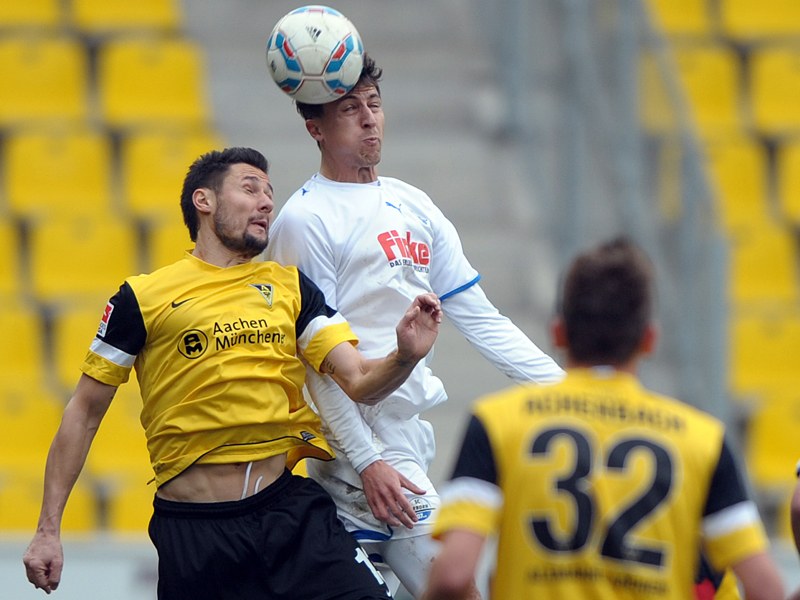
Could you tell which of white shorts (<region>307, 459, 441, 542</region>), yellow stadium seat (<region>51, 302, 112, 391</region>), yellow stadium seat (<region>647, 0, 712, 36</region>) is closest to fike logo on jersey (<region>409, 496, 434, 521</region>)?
white shorts (<region>307, 459, 441, 542</region>)

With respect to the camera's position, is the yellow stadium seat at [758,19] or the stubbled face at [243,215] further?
the yellow stadium seat at [758,19]

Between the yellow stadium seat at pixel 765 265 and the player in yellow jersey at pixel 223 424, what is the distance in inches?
206

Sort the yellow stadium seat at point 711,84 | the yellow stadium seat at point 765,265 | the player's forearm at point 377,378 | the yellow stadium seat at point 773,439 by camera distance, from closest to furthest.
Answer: the player's forearm at point 377,378
the yellow stadium seat at point 773,439
the yellow stadium seat at point 765,265
the yellow stadium seat at point 711,84

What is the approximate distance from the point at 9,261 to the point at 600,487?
6.08 meters

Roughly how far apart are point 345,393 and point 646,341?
4.17 ft

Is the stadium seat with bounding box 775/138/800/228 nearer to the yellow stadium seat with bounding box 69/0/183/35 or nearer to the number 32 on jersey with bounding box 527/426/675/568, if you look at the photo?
the yellow stadium seat with bounding box 69/0/183/35

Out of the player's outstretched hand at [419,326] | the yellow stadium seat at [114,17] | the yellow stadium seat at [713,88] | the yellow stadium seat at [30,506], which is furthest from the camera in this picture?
the yellow stadium seat at [114,17]

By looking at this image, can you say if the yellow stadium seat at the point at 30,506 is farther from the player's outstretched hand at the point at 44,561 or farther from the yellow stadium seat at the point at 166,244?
the player's outstretched hand at the point at 44,561

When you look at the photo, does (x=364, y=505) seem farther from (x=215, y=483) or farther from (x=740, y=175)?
(x=740, y=175)

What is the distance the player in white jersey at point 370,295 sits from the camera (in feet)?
14.2

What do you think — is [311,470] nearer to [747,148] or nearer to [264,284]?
[264,284]

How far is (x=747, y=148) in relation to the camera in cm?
946

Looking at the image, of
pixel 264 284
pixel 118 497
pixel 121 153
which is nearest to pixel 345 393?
pixel 264 284

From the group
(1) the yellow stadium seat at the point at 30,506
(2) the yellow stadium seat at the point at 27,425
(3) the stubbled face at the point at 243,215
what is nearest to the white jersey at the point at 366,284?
(3) the stubbled face at the point at 243,215
